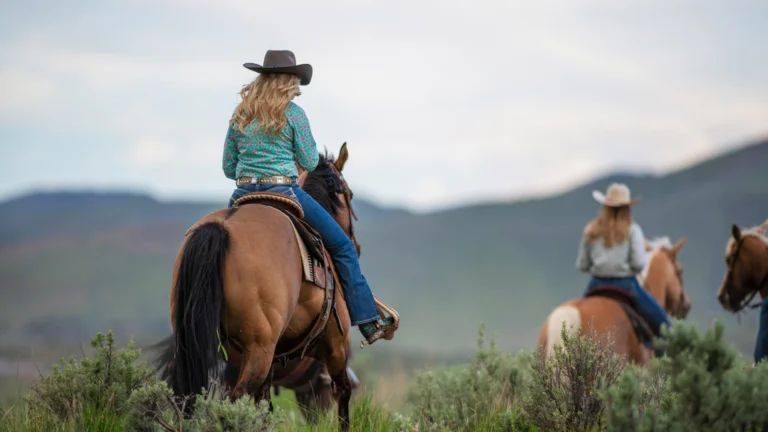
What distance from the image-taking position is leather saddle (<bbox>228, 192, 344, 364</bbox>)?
571 centimetres

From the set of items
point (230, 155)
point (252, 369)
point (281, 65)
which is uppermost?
point (281, 65)

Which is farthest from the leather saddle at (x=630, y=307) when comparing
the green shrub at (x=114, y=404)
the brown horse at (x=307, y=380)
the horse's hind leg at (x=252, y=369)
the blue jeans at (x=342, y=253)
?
the horse's hind leg at (x=252, y=369)

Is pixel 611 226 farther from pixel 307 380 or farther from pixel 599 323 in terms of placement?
pixel 307 380

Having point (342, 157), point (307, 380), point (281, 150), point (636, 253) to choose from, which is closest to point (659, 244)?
point (636, 253)

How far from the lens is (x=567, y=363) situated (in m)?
6.09

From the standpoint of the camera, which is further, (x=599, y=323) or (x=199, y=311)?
(x=599, y=323)

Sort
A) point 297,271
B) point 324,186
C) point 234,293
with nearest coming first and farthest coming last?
1. point 234,293
2. point 297,271
3. point 324,186

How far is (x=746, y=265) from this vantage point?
9.90 metres

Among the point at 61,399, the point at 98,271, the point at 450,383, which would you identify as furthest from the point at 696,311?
the point at 61,399

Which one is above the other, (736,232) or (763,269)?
(736,232)

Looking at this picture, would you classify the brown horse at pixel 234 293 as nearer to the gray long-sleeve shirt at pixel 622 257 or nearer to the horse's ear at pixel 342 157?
the horse's ear at pixel 342 157

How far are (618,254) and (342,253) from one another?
471 cm

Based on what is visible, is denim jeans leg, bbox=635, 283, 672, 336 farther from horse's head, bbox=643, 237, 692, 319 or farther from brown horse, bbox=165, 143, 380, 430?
brown horse, bbox=165, 143, 380, 430

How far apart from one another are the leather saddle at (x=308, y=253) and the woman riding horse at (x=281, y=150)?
83 mm
